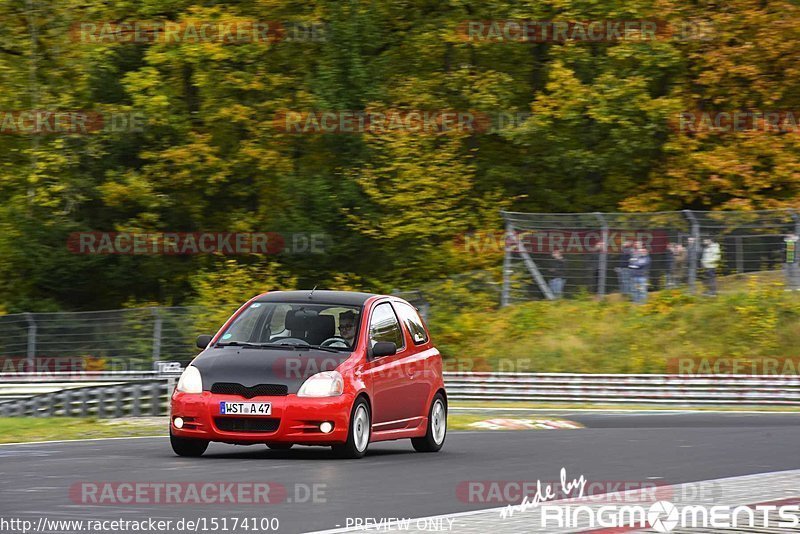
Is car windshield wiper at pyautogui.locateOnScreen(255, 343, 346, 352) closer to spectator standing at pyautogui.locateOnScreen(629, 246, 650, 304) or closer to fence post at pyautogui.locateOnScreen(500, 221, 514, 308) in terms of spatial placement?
spectator standing at pyautogui.locateOnScreen(629, 246, 650, 304)

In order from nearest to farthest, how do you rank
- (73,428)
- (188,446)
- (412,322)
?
(188,446)
(412,322)
(73,428)

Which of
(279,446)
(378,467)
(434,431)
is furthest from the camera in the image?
(434,431)

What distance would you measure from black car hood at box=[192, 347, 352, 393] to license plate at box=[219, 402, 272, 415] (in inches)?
7.1

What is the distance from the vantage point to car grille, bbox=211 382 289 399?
1309 cm

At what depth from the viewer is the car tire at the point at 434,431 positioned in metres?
15.2

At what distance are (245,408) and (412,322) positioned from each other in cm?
302

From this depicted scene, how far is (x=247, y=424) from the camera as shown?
1306 cm

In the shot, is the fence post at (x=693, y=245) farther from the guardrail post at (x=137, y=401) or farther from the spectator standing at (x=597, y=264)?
the guardrail post at (x=137, y=401)

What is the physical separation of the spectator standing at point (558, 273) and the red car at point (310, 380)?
17.4 metres

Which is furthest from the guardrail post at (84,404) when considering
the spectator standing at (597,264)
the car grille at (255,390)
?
the spectator standing at (597,264)

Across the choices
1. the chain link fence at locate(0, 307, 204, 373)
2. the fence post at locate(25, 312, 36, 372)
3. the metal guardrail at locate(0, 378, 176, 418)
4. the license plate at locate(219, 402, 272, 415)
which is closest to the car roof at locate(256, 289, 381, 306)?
the license plate at locate(219, 402, 272, 415)

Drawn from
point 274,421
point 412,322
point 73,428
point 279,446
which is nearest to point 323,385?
point 274,421

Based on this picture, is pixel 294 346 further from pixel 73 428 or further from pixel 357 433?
pixel 73 428

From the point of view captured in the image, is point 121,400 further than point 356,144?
No
